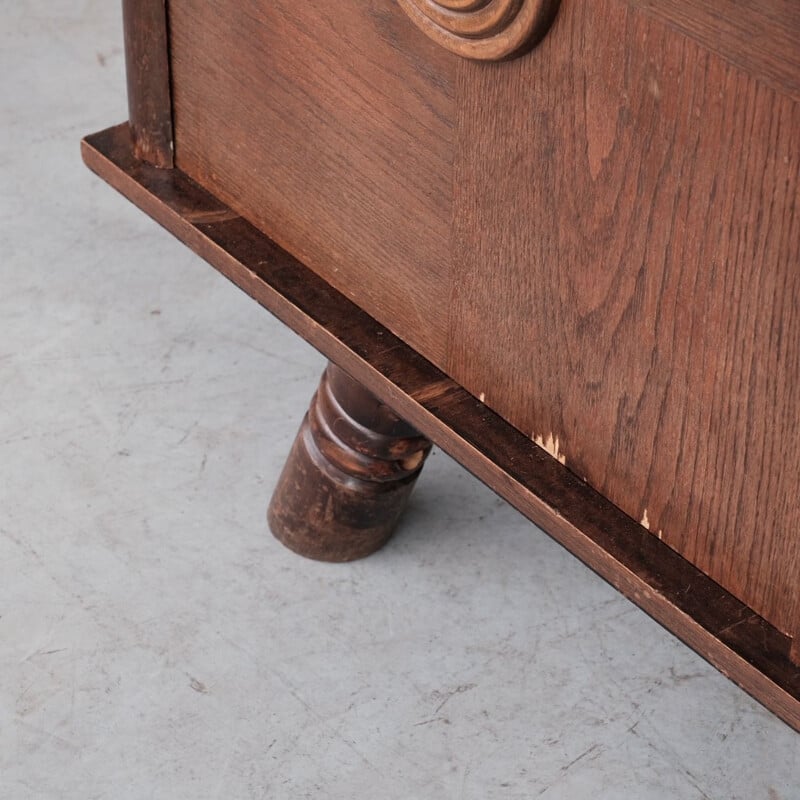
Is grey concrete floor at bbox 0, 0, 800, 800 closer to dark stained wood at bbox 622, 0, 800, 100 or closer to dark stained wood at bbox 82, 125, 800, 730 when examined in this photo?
dark stained wood at bbox 82, 125, 800, 730

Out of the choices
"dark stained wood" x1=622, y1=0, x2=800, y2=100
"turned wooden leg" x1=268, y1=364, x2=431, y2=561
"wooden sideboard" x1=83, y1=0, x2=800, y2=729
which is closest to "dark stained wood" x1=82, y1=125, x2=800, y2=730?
"wooden sideboard" x1=83, y1=0, x2=800, y2=729

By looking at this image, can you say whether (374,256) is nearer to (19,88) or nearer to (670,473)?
(670,473)

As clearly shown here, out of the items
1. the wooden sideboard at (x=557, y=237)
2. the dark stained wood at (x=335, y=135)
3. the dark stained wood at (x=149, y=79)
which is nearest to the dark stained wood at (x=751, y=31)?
the wooden sideboard at (x=557, y=237)

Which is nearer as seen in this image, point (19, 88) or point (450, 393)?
point (450, 393)

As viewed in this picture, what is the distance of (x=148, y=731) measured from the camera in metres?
1.44

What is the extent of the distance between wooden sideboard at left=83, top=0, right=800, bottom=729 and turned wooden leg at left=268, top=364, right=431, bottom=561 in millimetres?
256

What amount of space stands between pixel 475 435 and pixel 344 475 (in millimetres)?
469

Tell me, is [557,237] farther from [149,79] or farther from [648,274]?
[149,79]

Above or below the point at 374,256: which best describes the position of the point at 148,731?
below

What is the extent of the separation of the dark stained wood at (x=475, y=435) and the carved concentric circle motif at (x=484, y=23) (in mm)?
279

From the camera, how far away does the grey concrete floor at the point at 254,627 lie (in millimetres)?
1417

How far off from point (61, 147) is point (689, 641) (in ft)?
5.30

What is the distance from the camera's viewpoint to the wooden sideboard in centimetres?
81

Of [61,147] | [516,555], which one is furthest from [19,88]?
[516,555]
